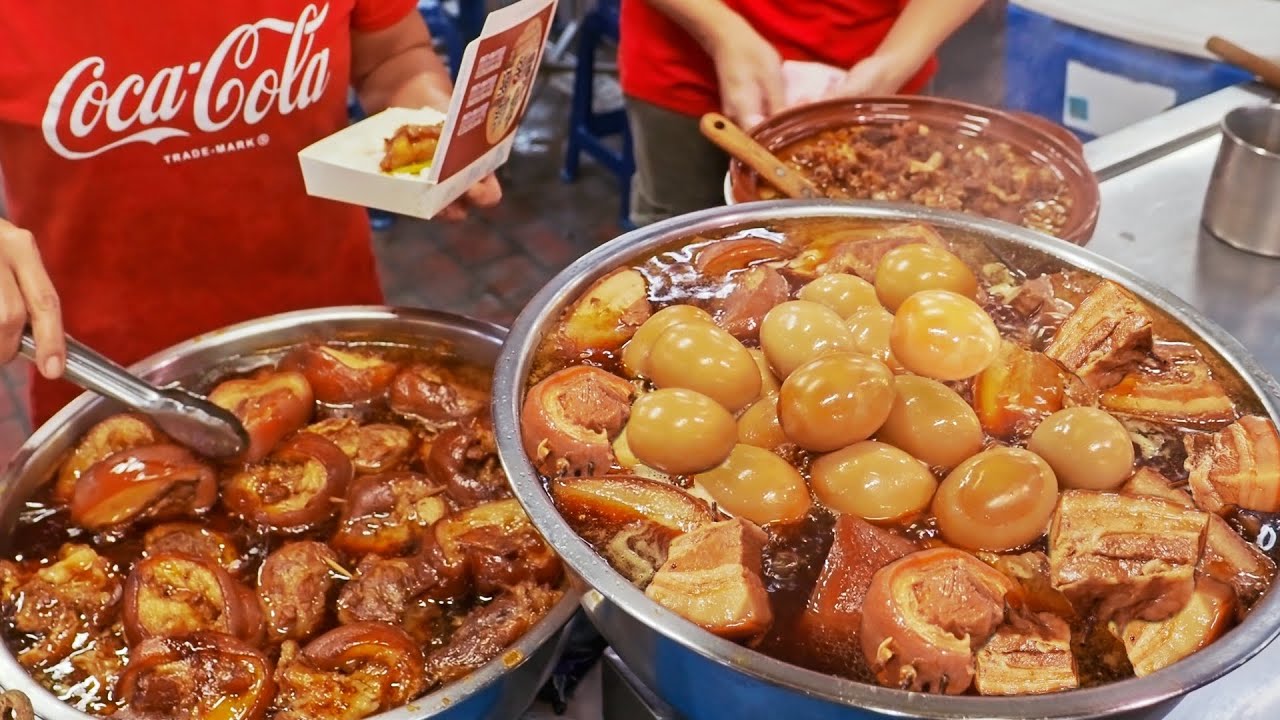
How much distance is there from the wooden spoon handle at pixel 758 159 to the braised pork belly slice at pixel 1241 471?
107cm

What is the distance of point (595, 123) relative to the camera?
548 centimetres

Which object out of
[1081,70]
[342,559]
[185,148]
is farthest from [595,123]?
[342,559]

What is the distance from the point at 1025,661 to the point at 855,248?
733 millimetres

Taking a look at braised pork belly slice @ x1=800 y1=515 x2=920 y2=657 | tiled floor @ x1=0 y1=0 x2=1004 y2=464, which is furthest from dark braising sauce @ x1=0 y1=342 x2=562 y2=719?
tiled floor @ x1=0 y1=0 x2=1004 y2=464

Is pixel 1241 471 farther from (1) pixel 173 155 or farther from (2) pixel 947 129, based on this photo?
(1) pixel 173 155

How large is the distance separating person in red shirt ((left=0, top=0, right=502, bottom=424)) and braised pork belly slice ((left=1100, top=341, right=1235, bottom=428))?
1.19 meters

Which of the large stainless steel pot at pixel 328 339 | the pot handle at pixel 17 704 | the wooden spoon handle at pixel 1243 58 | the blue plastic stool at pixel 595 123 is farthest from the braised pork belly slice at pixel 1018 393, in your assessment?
the blue plastic stool at pixel 595 123

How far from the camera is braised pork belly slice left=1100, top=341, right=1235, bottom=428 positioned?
132 centimetres

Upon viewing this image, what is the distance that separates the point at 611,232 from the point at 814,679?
14.3 ft

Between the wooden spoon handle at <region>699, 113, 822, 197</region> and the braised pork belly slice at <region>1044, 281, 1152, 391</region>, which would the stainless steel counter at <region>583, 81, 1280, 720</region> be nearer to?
the braised pork belly slice at <region>1044, 281, 1152, 391</region>

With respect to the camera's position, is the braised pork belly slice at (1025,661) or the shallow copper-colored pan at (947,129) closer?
the braised pork belly slice at (1025,661)

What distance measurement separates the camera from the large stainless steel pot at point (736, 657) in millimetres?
942

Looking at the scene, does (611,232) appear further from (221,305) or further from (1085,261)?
(1085,261)

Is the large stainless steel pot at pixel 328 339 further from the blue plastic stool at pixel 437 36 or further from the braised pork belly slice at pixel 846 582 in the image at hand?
the blue plastic stool at pixel 437 36
